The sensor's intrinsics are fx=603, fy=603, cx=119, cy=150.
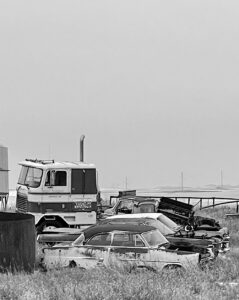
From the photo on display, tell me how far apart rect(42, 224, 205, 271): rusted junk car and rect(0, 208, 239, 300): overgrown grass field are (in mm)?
738

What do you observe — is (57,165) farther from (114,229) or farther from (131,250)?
(131,250)

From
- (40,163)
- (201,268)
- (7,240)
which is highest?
(40,163)

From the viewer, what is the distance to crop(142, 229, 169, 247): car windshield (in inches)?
510

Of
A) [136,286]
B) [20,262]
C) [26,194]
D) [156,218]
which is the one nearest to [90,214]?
[26,194]

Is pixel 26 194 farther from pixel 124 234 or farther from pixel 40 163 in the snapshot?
pixel 124 234

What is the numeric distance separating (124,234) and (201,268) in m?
1.88

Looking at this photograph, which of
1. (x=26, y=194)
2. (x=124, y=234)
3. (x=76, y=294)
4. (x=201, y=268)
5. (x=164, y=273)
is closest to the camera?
(x=76, y=294)

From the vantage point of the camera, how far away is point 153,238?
13.2 metres

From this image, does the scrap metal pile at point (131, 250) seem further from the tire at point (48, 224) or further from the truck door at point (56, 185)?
the truck door at point (56, 185)

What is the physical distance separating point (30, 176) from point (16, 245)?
31.6 feet

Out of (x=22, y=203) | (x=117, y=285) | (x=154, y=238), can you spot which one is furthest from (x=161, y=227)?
(x=117, y=285)

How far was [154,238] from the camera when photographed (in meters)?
13.2

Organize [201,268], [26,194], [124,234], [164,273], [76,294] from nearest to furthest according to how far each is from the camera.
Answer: [76,294], [164,273], [201,268], [124,234], [26,194]

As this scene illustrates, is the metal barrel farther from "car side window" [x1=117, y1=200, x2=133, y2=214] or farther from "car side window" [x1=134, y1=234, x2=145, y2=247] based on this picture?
"car side window" [x1=117, y1=200, x2=133, y2=214]
